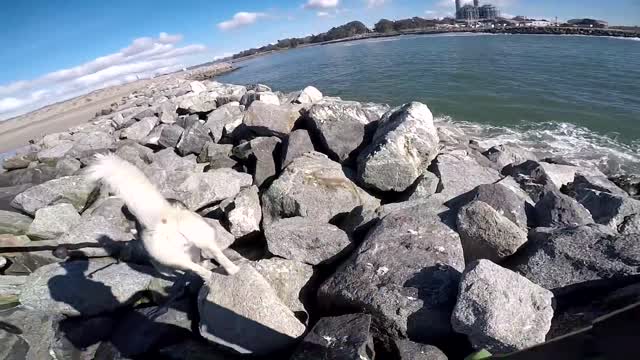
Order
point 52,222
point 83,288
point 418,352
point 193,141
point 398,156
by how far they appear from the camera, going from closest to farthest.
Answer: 1. point 418,352
2. point 83,288
3. point 398,156
4. point 52,222
5. point 193,141

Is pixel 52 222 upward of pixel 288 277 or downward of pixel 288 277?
upward

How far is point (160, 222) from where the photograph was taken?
11.5ft

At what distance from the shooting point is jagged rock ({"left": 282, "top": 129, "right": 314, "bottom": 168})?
6.33 metres

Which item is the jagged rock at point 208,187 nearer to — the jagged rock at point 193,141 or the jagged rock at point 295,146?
the jagged rock at point 295,146

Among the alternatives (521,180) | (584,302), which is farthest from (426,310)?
(521,180)

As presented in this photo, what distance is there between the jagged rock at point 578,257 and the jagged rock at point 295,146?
12.3 ft

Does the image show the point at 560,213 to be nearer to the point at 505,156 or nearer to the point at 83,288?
the point at 505,156

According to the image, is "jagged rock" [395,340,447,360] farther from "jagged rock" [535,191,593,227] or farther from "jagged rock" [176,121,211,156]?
"jagged rock" [176,121,211,156]

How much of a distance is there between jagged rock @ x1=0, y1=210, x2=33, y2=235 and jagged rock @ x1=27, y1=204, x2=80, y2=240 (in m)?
0.30

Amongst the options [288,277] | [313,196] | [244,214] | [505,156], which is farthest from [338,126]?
[505,156]

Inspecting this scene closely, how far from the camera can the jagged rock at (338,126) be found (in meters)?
6.70

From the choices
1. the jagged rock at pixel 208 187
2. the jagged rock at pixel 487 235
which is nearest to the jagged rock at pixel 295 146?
the jagged rock at pixel 208 187

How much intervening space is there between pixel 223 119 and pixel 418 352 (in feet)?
23.0

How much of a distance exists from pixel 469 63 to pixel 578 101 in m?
13.9
